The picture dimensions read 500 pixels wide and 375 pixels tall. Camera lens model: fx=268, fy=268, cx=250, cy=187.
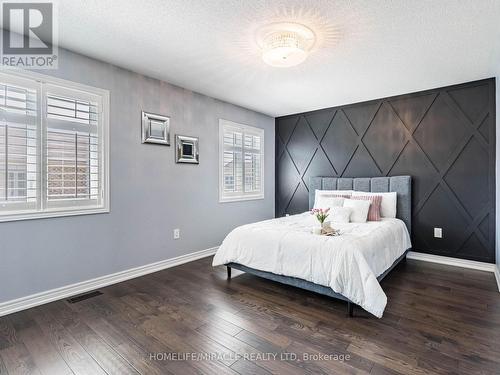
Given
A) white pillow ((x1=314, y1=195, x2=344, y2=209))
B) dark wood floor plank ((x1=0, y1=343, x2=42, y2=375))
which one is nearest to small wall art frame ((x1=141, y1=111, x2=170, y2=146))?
dark wood floor plank ((x1=0, y1=343, x2=42, y2=375))

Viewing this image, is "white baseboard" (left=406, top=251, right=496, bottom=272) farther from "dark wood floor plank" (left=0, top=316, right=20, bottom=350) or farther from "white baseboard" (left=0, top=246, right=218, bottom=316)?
"dark wood floor plank" (left=0, top=316, right=20, bottom=350)

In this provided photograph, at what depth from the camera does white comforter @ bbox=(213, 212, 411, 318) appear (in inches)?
88.5

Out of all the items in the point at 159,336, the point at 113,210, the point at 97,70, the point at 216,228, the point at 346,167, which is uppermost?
the point at 97,70

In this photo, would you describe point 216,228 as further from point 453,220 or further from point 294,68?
point 453,220

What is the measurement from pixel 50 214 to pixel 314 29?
2996mm

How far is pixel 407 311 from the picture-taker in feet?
7.82

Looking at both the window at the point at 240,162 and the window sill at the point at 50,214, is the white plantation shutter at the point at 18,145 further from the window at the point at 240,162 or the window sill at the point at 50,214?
the window at the point at 240,162

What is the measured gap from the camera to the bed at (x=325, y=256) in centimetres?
226

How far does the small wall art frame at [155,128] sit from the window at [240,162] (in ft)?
3.36

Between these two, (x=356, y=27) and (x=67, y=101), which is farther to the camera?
(x=67, y=101)

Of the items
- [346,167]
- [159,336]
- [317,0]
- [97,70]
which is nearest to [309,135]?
[346,167]

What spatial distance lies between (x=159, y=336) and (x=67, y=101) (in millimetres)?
2451

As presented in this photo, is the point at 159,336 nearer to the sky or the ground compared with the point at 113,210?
nearer to the ground

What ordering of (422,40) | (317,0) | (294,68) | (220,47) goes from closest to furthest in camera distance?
(317,0) → (422,40) → (220,47) → (294,68)
